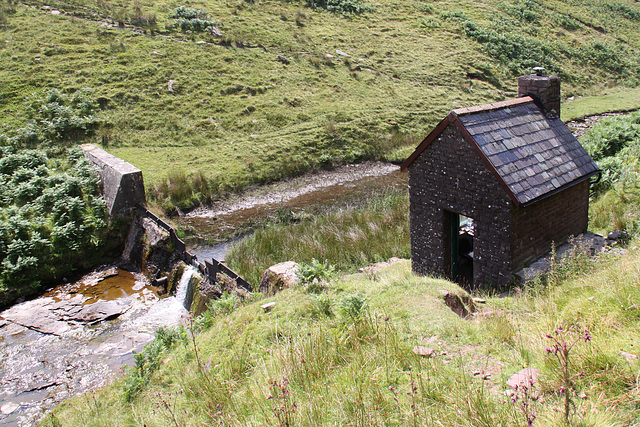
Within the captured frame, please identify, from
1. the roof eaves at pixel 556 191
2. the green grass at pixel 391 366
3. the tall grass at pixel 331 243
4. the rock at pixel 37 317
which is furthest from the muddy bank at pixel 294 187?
the green grass at pixel 391 366

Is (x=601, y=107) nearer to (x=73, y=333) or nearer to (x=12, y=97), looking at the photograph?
(x=73, y=333)

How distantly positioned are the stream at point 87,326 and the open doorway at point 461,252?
7217 mm

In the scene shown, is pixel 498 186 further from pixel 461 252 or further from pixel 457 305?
pixel 461 252

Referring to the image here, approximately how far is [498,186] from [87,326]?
35.7 ft

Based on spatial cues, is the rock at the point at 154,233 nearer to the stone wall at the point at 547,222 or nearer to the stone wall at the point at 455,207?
the stone wall at the point at 455,207

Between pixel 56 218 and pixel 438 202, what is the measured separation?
12.6 meters

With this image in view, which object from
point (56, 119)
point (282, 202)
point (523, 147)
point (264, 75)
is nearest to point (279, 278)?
point (523, 147)

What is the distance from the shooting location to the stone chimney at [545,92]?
11.8 meters

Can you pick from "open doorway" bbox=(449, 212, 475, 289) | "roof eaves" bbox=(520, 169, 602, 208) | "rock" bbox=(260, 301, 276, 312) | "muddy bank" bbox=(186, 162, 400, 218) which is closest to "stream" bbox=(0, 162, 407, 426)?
"muddy bank" bbox=(186, 162, 400, 218)

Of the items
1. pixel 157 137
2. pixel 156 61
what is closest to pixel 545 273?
pixel 157 137

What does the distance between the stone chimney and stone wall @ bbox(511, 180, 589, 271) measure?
2044 millimetres

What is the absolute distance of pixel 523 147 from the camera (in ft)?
34.3

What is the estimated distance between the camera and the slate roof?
959 centimetres

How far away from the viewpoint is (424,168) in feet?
36.5
